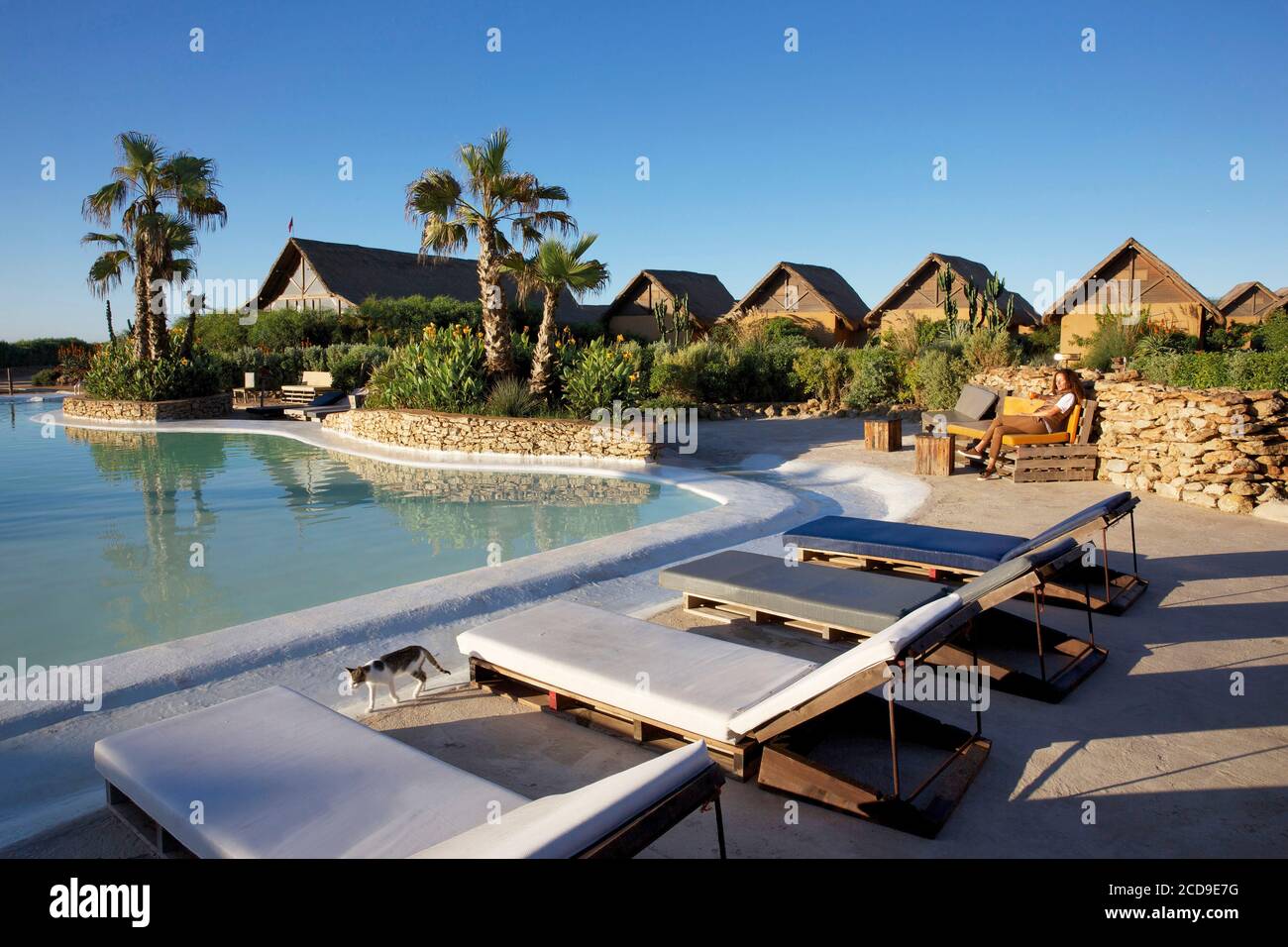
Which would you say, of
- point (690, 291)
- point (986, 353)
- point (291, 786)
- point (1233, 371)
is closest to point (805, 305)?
point (690, 291)

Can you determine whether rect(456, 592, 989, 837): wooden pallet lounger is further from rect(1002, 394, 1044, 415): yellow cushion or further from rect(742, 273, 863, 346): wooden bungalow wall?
rect(742, 273, 863, 346): wooden bungalow wall

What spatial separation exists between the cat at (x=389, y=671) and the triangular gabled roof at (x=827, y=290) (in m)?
31.7

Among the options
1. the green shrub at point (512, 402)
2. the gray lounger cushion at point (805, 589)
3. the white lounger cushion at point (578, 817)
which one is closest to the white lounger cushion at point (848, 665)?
the white lounger cushion at point (578, 817)

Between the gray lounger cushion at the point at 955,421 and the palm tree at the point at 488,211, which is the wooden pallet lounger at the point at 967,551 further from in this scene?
the palm tree at the point at 488,211

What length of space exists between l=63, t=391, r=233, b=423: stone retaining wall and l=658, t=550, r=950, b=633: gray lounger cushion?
790 inches

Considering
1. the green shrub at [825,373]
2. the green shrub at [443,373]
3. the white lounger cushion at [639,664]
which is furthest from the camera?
the green shrub at [825,373]

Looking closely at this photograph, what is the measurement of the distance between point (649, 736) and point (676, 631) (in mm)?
886

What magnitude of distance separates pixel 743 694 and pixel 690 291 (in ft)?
115

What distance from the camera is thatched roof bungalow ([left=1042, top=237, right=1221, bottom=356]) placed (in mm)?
29781

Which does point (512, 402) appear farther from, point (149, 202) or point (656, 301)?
point (656, 301)

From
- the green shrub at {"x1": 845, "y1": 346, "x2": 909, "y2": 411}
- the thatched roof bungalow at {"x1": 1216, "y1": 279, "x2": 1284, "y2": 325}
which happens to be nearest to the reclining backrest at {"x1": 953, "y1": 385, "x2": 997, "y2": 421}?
the green shrub at {"x1": 845, "y1": 346, "x2": 909, "y2": 411}

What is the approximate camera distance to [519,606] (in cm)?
592

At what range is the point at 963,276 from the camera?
33.6 meters

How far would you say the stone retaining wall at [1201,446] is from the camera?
Answer: 8.80 metres
